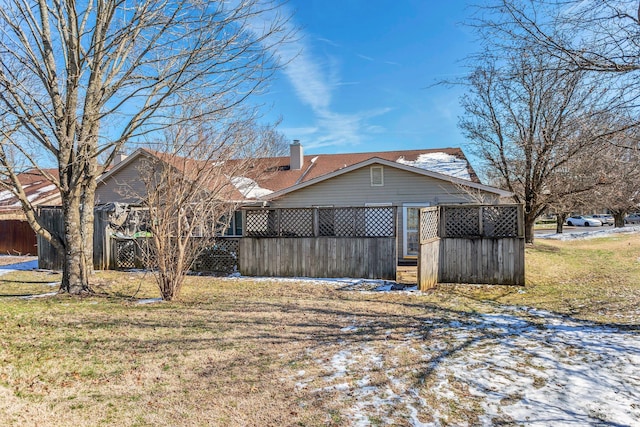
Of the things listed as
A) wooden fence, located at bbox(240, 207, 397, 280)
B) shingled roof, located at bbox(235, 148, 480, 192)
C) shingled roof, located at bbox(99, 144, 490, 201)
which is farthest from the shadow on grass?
shingled roof, located at bbox(235, 148, 480, 192)

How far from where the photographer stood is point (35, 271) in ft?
38.1

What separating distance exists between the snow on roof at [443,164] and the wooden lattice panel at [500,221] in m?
3.95

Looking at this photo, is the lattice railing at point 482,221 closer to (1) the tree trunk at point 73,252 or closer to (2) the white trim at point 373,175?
(2) the white trim at point 373,175

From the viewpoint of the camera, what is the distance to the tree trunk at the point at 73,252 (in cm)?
711

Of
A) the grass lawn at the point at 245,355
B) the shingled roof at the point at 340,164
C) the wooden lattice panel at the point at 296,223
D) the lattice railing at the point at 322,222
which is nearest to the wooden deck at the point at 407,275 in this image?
the lattice railing at the point at 322,222

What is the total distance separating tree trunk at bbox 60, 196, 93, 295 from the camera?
7109 millimetres

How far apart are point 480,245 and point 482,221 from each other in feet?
1.92

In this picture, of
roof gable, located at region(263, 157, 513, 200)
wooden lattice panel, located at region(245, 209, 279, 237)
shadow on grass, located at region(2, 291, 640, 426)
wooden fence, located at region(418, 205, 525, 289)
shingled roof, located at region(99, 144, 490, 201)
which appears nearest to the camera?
shadow on grass, located at region(2, 291, 640, 426)

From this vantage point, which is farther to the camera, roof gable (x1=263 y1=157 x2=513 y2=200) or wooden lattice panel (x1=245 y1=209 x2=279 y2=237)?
roof gable (x1=263 y1=157 x2=513 y2=200)

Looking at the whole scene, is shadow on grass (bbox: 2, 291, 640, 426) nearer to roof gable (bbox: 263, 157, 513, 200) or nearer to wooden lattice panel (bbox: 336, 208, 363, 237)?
wooden lattice panel (bbox: 336, 208, 363, 237)

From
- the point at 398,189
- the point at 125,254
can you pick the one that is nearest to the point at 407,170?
the point at 398,189

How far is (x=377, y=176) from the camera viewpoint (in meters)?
13.4

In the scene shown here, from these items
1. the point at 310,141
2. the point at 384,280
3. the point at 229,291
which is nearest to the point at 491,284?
the point at 384,280

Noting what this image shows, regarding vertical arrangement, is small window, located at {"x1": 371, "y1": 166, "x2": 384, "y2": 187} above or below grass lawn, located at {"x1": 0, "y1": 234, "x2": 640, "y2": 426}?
above
